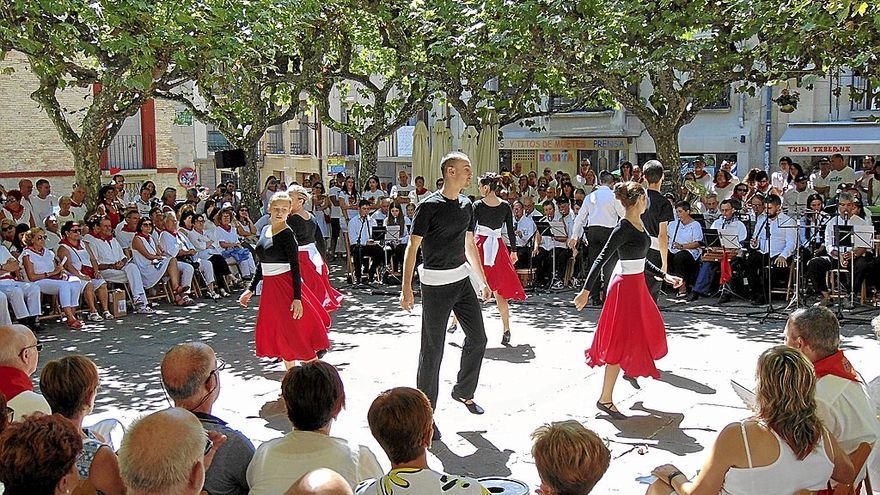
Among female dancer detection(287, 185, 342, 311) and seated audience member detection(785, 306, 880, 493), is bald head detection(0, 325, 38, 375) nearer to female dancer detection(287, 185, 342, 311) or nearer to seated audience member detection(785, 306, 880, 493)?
seated audience member detection(785, 306, 880, 493)

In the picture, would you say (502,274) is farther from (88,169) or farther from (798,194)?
(88,169)

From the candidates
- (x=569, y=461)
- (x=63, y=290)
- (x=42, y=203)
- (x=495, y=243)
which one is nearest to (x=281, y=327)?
(x=495, y=243)

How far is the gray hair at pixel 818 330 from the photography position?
439 cm

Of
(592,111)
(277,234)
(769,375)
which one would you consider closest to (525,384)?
(277,234)

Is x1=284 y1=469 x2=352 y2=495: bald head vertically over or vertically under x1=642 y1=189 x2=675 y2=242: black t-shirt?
under

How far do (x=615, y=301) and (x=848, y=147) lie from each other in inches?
724

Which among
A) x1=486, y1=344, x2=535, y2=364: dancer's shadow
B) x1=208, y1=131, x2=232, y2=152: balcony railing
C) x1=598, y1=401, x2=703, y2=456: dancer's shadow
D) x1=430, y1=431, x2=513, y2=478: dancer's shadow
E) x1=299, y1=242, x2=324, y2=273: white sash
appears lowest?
x1=430, y1=431, x2=513, y2=478: dancer's shadow

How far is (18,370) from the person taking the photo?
492 cm

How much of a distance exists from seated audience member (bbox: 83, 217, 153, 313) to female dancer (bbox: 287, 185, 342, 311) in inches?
185

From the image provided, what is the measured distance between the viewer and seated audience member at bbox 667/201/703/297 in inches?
557

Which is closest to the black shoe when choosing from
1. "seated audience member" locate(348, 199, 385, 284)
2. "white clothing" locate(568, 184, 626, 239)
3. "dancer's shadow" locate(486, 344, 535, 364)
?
"dancer's shadow" locate(486, 344, 535, 364)

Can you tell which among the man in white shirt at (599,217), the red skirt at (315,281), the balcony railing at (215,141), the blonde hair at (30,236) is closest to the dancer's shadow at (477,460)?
the red skirt at (315,281)

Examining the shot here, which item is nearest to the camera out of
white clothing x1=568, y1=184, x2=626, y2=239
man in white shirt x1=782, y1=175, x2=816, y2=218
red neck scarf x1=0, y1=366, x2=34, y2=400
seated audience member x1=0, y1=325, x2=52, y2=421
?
seated audience member x1=0, y1=325, x2=52, y2=421

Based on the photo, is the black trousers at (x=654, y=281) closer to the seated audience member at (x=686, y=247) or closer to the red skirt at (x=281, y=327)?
the red skirt at (x=281, y=327)
